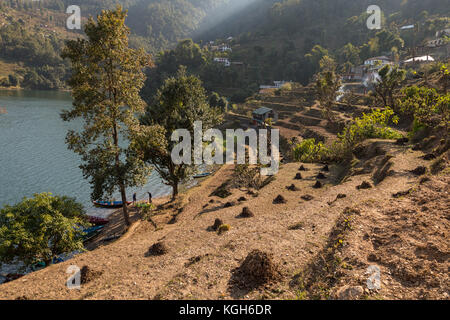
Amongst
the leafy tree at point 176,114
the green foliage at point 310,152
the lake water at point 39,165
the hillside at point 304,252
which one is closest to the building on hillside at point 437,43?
the green foliage at point 310,152

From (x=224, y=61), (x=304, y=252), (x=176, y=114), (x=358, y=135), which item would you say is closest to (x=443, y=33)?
(x=224, y=61)

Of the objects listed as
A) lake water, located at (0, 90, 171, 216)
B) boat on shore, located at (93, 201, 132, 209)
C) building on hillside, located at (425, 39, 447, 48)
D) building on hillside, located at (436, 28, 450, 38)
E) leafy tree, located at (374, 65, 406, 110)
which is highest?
building on hillside, located at (436, 28, 450, 38)

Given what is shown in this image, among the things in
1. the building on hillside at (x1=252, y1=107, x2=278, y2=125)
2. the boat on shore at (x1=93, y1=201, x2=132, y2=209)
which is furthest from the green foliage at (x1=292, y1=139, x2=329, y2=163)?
the building on hillside at (x1=252, y1=107, x2=278, y2=125)

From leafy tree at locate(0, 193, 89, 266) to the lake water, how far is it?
59.9 ft

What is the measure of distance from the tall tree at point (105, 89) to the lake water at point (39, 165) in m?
20.5

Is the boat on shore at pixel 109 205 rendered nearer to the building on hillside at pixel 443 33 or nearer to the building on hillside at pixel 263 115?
the building on hillside at pixel 263 115

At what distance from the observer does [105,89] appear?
22344 millimetres

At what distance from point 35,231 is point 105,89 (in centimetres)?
1329

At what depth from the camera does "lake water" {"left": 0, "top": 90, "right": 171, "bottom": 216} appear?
4562cm

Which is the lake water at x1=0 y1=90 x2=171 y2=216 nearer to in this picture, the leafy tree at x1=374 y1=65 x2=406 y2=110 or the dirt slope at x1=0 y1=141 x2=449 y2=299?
the dirt slope at x1=0 y1=141 x2=449 y2=299
